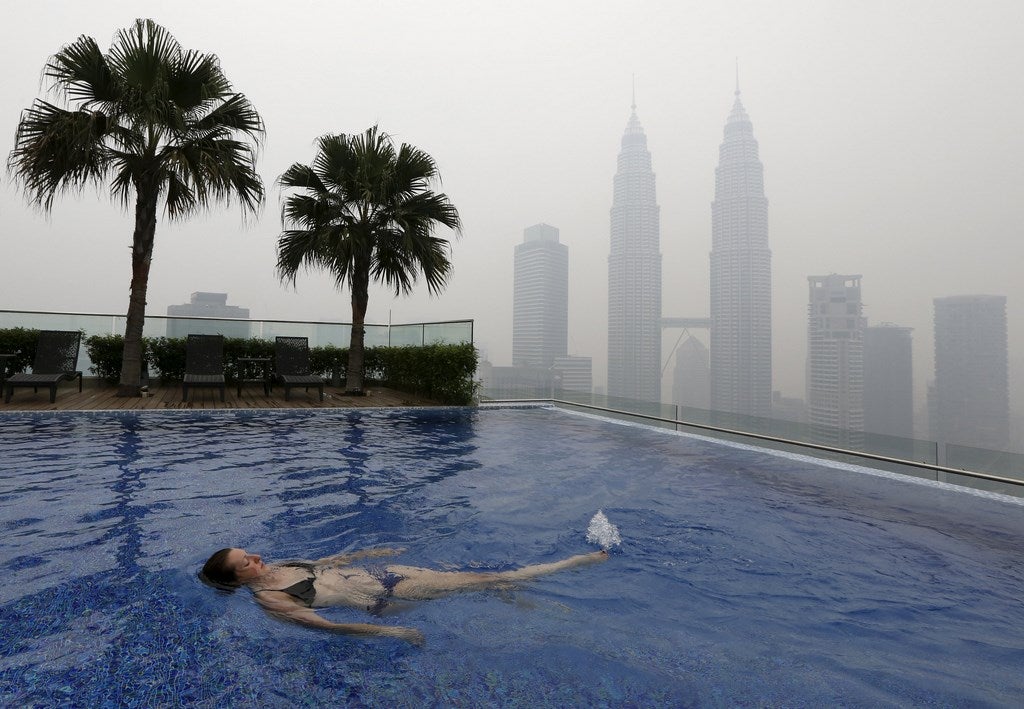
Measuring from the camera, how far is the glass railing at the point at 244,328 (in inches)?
433

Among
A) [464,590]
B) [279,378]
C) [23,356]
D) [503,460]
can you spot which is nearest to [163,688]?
[464,590]

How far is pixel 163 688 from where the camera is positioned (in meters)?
2.01

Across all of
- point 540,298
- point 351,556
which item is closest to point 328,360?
point 351,556

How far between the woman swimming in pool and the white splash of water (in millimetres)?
668

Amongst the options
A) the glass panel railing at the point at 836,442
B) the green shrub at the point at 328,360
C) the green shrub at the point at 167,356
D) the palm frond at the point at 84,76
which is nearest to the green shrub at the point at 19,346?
the green shrub at the point at 167,356

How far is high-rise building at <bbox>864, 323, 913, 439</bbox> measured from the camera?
23109 millimetres

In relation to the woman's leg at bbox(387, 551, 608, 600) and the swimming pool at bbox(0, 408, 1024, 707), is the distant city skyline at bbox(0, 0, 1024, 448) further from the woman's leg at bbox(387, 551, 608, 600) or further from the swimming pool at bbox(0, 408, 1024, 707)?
the woman's leg at bbox(387, 551, 608, 600)

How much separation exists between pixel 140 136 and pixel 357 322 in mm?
5307

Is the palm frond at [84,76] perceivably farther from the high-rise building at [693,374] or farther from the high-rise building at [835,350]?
the high-rise building at [693,374]

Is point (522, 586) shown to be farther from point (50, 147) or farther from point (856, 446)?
point (50, 147)

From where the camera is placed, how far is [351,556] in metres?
3.35

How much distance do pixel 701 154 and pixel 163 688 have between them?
48.2 m

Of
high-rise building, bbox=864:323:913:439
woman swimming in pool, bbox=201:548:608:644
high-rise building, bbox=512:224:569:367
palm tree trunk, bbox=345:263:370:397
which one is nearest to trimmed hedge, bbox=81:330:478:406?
palm tree trunk, bbox=345:263:370:397

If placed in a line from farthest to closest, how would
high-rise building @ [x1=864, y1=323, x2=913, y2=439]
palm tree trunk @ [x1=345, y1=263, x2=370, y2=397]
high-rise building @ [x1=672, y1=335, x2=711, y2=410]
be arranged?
1. high-rise building @ [x1=672, y1=335, x2=711, y2=410]
2. high-rise building @ [x1=864, y1=323, x2=913, y2=439]
3. palm tree trunk @ [x1=345, y1=263, x2=370, y2=397]
